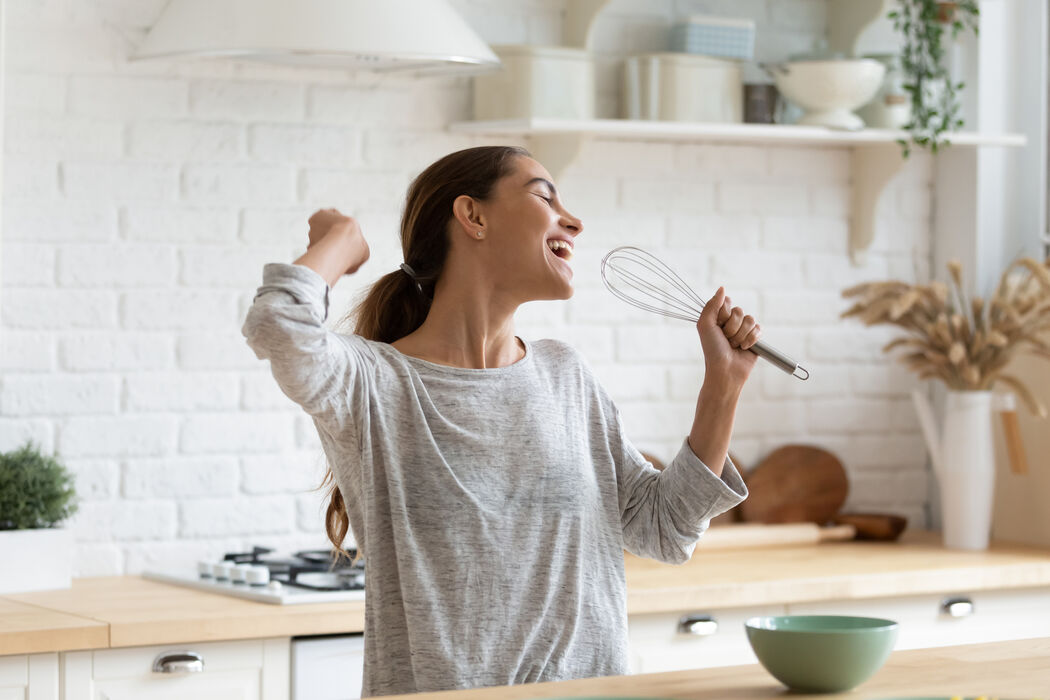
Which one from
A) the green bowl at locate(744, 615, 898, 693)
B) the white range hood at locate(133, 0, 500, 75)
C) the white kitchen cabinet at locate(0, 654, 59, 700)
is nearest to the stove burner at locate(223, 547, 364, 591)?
the white kitchen cabinet at locate(0, 654, 59, 700)

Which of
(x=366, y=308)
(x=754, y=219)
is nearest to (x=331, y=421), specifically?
(x=366, y=308)

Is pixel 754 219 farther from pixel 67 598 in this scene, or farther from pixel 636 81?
pixel 67 598

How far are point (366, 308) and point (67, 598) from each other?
84 cm

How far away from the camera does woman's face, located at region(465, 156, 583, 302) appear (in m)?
1.70

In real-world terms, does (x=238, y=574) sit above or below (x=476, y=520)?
below

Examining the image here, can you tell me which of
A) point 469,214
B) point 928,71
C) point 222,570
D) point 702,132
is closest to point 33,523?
point 222,570

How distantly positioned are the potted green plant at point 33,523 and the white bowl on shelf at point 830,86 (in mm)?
1665

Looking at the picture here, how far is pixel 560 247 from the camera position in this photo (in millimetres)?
1735

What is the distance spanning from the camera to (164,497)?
2.59 metres

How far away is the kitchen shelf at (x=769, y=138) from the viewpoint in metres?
2.71

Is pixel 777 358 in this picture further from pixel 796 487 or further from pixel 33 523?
pixel 796 487

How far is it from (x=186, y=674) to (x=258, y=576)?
23cm

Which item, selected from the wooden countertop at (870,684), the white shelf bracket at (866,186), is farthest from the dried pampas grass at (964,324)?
the wooden countertop at (870,684)

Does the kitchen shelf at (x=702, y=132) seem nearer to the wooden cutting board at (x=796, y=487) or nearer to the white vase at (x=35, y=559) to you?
the wooden cutting board at (x=796, y=487)
